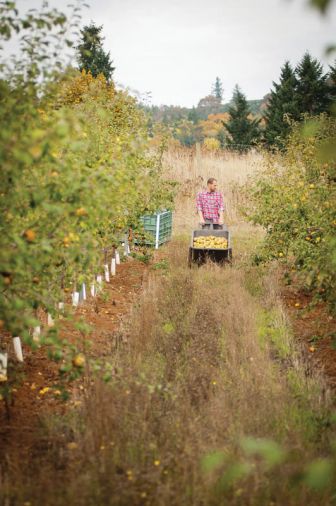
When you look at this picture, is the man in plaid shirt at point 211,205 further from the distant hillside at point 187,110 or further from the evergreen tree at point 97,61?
the distant hillside at point 187,110

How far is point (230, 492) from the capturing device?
9.02ft


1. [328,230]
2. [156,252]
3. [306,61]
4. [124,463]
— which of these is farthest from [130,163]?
[306,61]

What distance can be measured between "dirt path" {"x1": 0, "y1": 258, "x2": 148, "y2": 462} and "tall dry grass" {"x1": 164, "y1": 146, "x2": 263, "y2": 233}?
1046cm

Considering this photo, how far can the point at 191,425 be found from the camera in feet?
10.0

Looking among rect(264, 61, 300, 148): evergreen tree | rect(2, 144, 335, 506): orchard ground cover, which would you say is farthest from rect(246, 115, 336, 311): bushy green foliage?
rect(264, 61, 300, 148): evergreen tree

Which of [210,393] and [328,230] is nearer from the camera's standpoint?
[210,393]

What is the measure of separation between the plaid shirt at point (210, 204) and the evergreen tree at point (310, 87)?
1116 inches

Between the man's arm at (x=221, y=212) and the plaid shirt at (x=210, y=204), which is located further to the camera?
the plaid shirt at (x=210, y=204)

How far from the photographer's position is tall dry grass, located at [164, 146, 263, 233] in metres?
18.4

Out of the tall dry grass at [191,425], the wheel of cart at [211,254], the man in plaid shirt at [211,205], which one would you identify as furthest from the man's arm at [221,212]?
the tall dry grass at [191,425]

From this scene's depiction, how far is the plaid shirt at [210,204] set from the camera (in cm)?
1002

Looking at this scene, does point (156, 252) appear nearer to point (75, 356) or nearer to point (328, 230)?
point (328, 230)

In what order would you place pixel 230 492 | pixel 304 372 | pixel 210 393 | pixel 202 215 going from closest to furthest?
pixel 230 492
pixel 210 393
pixel 304 372
pixel 202 215

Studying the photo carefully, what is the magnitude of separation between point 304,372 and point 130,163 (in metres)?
3.07
